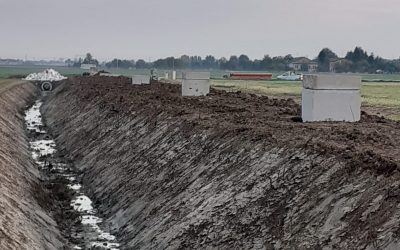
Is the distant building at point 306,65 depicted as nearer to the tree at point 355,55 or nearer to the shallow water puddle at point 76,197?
the tree at point 355,55

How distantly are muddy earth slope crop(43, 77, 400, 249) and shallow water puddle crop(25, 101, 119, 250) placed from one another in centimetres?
46

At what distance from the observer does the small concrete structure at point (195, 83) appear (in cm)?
4197

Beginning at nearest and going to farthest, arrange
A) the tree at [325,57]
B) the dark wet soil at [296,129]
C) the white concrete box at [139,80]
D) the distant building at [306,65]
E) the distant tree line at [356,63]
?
1. the dark wet soil at [296,129]
2. the white concrete box at [139,80]
3. the distant tree line at [356,63]
4. the tree at [325,57]
5. the distant building at [306,65]

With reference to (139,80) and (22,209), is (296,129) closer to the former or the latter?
(22,209)

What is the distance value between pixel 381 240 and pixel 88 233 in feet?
38.3

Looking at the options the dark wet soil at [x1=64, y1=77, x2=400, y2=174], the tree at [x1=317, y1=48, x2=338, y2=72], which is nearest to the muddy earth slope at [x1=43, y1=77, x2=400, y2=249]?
the dark wet soil at [x1=64, y1=77, x2=400, y2=174]

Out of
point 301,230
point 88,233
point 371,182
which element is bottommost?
point 88,233

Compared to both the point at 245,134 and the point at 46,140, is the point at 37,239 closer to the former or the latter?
the point at 245,134

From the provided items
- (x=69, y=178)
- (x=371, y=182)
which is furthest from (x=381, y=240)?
(x=69, y=178)

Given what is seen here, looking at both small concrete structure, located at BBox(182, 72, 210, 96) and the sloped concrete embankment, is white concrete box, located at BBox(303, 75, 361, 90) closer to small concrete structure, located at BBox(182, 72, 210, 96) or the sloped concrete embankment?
the sloped concrete embankment

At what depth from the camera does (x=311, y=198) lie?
1333cm

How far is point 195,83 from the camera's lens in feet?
139

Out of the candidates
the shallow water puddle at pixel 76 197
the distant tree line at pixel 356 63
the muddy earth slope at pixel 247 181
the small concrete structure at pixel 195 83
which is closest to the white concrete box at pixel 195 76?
the small concrete structure at pixel 195 83

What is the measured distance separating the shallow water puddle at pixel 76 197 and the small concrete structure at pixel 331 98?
8.53 m
